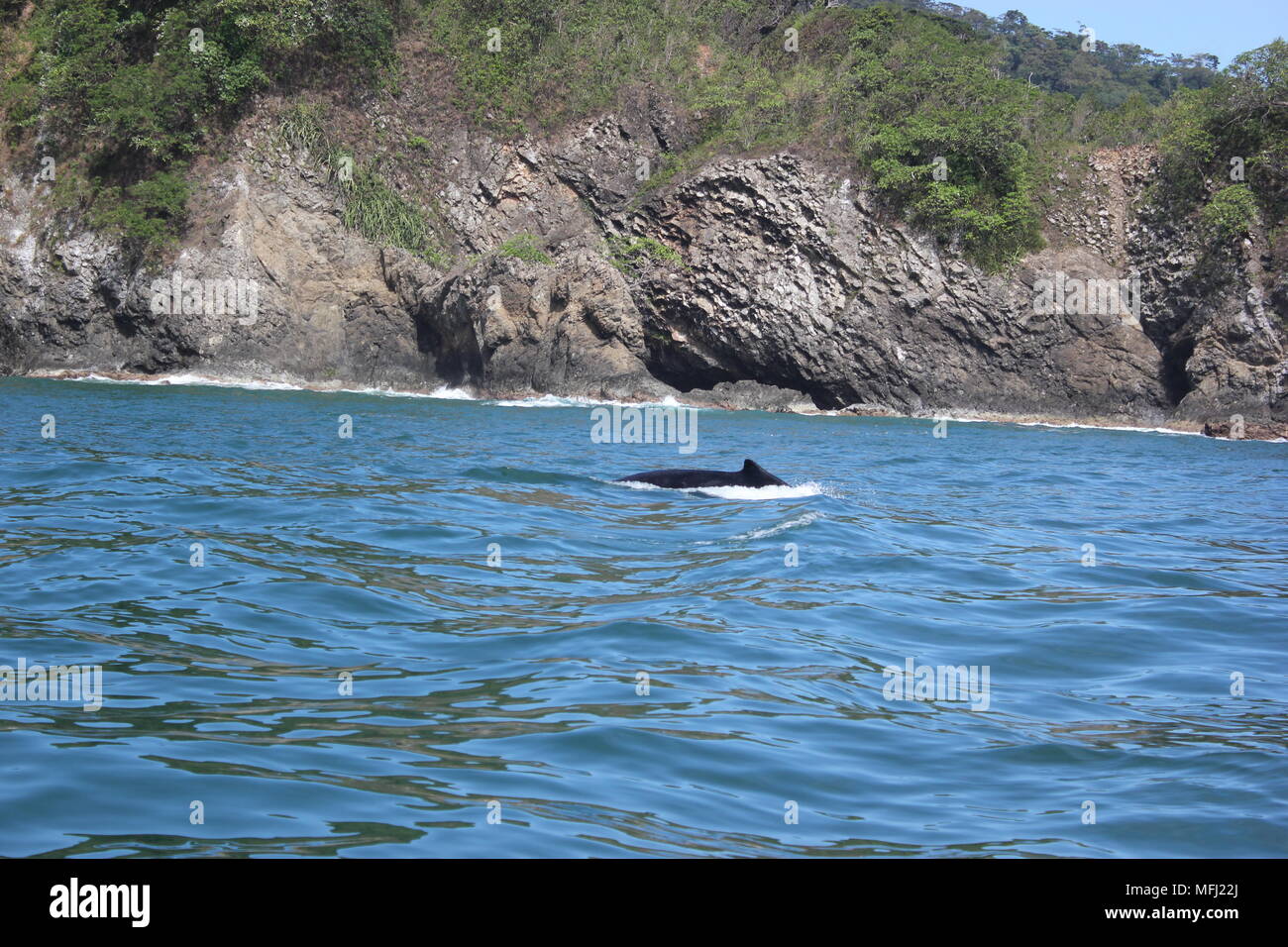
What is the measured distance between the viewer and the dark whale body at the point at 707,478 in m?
13.7

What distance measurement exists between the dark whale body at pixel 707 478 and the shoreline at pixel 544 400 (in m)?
17.4

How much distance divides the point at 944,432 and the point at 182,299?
22.6 m

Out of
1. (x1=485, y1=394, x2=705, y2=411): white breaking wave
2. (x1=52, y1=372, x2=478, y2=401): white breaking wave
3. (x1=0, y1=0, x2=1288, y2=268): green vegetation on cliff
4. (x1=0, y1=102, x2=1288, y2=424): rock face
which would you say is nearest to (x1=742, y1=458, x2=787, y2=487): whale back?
(x1=485, y1=394, x2=705, y2=411): white breaking wave

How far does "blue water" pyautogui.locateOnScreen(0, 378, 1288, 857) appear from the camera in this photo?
4324 millimetres

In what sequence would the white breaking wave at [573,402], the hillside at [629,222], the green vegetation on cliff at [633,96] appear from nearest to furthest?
the white breaking wave at [573,402] → the hillside at [629,222] → the green vegetation on cliff at [633,96]

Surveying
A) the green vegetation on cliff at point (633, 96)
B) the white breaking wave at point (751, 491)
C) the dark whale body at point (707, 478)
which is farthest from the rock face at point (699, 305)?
the white breaking wave at point (751, 491)

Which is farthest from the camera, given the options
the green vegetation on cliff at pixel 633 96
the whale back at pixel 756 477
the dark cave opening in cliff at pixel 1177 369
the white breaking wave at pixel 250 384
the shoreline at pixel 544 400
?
the dark cave opening in cliff at pixel 1177 369

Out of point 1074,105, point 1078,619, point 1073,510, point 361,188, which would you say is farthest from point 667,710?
point 1074,105

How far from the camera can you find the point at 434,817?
4199 millimetres

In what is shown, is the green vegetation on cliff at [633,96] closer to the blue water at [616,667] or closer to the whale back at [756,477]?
the blue water at [616,667]

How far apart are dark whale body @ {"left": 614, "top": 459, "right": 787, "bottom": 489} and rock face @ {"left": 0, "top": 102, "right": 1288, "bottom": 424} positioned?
20599mm

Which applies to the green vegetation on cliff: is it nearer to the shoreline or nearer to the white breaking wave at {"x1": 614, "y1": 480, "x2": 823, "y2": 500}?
the shoreline

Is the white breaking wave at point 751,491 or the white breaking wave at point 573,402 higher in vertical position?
the white breaking wave at point 573,402

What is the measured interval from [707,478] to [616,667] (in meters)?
7.87
